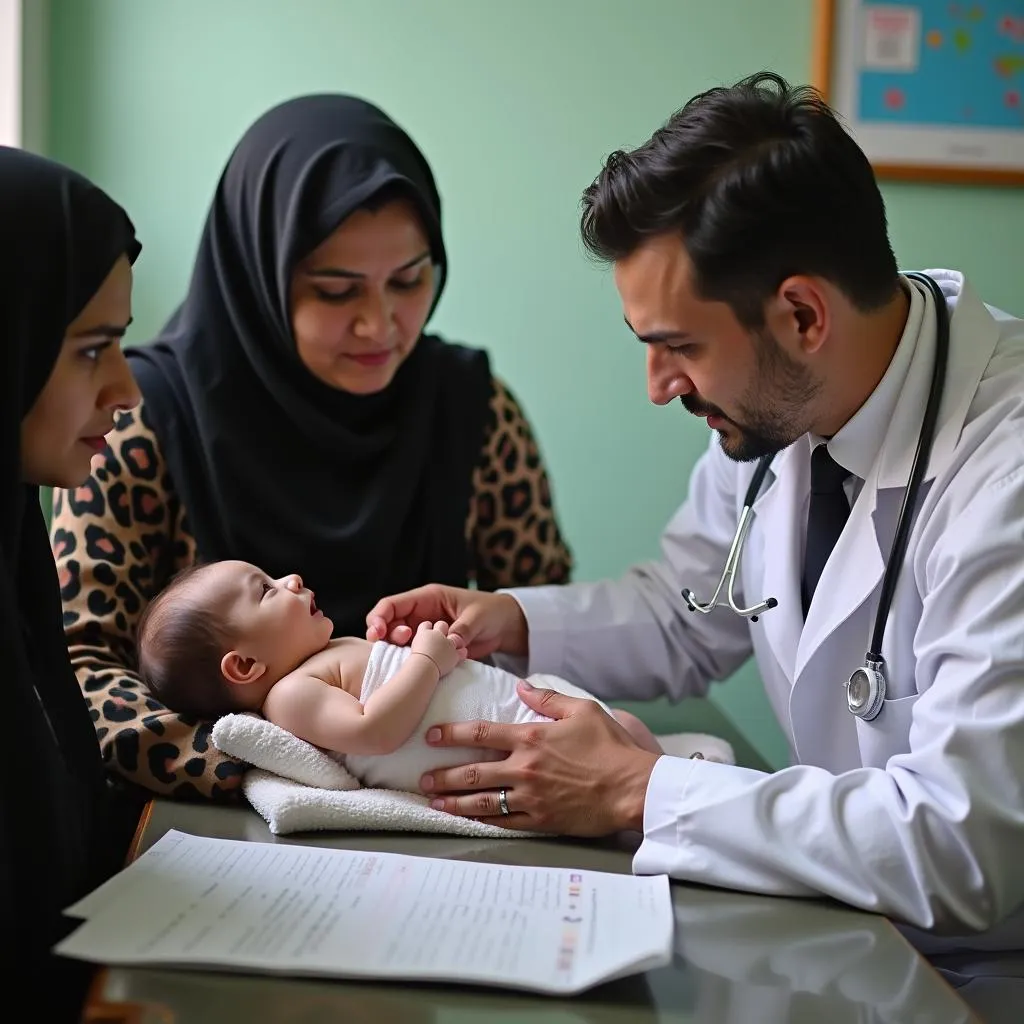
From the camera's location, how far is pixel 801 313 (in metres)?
1.43

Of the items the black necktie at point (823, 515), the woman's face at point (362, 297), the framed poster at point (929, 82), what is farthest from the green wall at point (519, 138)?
the black necktie at point (823, 515)

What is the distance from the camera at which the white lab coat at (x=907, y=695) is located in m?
1.15

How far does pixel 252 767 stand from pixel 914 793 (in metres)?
0.75

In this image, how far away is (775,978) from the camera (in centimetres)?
99

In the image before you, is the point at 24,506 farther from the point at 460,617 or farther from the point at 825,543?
the point at 825,543

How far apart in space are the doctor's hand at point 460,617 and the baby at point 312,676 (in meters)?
0.10

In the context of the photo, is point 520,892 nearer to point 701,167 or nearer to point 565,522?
point 701,167

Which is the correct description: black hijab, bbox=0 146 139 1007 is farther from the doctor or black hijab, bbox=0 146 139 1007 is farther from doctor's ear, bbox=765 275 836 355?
doctor's ear, bbox=765 275 836 355

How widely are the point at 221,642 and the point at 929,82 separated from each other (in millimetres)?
2106

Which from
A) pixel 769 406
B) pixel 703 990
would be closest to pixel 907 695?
pixel 769 406

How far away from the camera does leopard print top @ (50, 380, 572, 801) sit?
1.38 metres

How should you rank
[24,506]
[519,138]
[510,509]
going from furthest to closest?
[519,138]
[510,509]
[24,506]

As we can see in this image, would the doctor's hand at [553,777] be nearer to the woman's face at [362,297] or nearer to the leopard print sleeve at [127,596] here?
the leopard print sleeve at [127,596]

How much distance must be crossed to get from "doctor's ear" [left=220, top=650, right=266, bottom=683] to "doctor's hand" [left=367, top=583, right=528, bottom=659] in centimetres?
20
